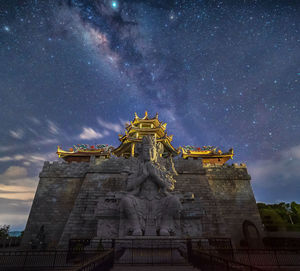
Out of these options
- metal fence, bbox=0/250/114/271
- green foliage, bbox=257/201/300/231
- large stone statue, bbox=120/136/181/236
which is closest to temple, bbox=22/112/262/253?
large stone statue, bbox=120/136/181/236

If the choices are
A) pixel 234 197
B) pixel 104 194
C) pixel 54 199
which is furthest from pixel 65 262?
pixel 234 197

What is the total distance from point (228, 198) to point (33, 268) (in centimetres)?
1722

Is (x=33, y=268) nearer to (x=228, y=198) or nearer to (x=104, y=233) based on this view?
(x=104, y=233)

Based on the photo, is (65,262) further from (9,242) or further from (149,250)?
(9,242)

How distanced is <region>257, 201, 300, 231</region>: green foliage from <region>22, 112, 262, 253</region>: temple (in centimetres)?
292

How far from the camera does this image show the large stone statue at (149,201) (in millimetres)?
6777

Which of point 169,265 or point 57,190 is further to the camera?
point 57,190

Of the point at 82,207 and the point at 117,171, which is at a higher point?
the point at 117,171

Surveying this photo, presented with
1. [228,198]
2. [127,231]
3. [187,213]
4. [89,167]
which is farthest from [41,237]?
[228,198]

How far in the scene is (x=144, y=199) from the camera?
24.6ft

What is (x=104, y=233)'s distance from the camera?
7.56 meters

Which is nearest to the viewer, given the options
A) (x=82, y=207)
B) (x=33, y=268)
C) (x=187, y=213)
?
(x=33, y=268)

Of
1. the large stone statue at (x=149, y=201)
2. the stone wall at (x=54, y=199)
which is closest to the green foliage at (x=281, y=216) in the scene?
the large stone statue at (x=149, y=201)

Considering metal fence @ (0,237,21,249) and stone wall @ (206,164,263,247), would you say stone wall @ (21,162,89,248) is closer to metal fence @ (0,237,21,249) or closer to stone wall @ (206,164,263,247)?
metal fence @ (0,237,21,249)
